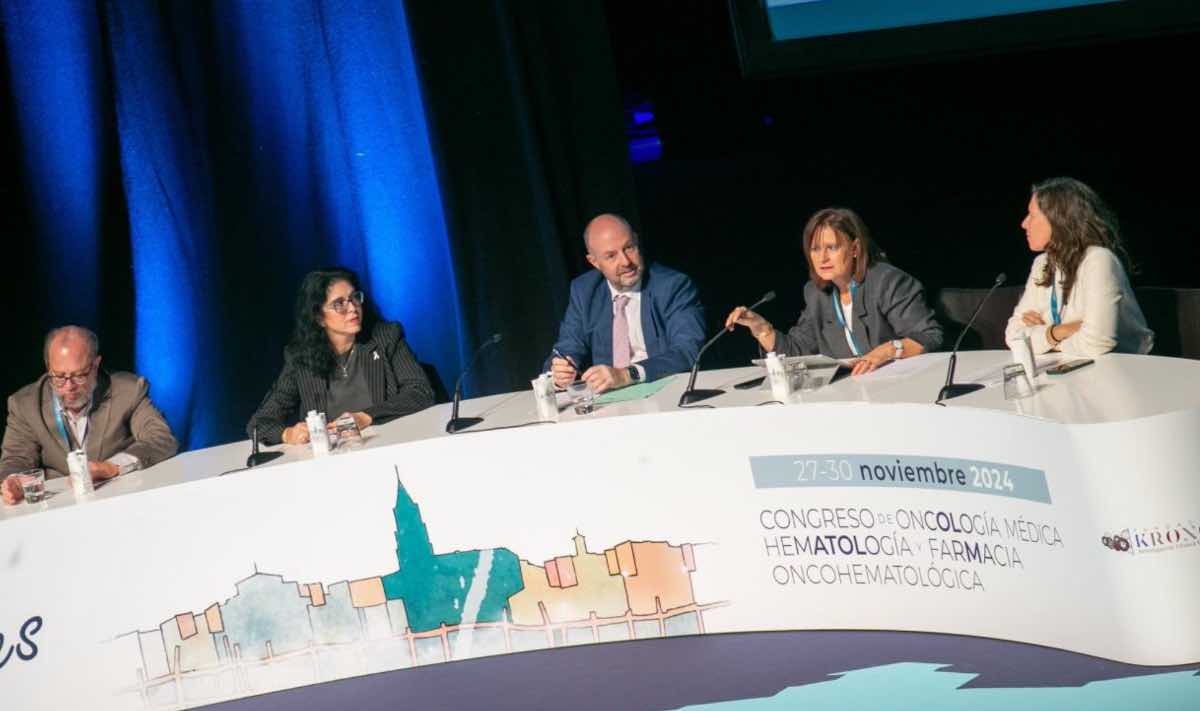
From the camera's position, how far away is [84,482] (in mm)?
4574

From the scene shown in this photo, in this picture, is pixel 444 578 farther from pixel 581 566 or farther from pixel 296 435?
pixel 296 435

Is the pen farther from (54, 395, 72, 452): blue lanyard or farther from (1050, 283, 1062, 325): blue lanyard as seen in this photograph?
(54, 395, 72, 452): blue lanyard

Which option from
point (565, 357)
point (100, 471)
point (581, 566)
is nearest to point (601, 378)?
point (565, 357)

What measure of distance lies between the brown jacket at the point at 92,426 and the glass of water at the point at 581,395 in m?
1.50

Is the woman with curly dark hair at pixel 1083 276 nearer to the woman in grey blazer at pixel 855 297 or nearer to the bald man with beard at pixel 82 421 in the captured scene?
the woman in grey blazer at pixel 855 297

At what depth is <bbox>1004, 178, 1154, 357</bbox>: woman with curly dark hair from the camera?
173 inches

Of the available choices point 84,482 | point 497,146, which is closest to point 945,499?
point 84,482

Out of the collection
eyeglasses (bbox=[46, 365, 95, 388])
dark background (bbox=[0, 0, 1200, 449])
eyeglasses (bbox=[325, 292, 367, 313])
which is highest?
dark background (bbox=[0, 0, 1200, 449])

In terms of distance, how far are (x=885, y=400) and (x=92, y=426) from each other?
2872mm

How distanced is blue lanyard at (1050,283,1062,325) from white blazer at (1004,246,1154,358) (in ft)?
0.27

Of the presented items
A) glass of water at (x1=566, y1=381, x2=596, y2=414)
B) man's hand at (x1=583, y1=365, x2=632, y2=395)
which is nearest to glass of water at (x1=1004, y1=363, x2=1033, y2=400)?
glass of water at (x1=566, y1=381, x2=596, y2=414)

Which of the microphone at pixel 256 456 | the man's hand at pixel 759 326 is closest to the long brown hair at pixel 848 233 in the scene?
the man's hand at pixel 759 326

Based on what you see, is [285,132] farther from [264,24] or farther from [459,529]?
[459,529]

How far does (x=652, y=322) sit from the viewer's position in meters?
5.34
